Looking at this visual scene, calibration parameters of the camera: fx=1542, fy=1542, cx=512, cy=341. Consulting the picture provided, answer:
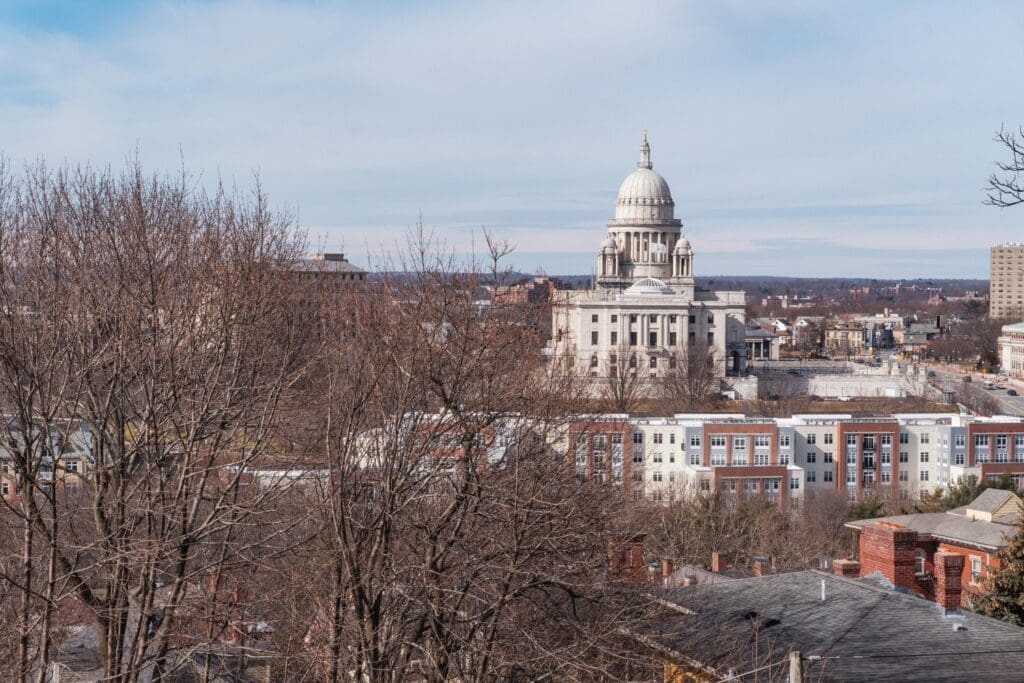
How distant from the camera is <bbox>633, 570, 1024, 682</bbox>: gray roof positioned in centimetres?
1453

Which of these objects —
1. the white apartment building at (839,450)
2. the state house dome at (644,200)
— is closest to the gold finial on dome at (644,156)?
the state house dome at (644,200)

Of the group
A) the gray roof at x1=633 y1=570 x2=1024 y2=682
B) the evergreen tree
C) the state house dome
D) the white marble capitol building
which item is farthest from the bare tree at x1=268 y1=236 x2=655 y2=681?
the state house dome

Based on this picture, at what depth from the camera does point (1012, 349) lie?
127 metres

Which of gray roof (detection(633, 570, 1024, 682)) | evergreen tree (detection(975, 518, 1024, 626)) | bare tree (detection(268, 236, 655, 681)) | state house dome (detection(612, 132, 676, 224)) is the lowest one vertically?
evergreen tree (detection(975, 518, 1024, 626))

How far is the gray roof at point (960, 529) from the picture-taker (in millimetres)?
33612

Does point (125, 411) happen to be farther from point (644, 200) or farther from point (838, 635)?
point (644, 200)

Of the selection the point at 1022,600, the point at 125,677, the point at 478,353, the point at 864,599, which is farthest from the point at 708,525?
the point at 125,677

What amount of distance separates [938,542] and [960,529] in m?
4.24

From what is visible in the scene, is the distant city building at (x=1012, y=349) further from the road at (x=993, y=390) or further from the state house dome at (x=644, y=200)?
the state house dome at (x=644, y=200)

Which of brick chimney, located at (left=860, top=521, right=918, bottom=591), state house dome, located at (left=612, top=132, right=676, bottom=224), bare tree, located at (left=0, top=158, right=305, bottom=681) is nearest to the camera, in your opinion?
bare tree, located at (left=0, top=158, right=305, bottom=681)

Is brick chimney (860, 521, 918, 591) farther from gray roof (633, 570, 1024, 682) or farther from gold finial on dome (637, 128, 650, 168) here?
gold finial on dome (637, 128, 650, 168)

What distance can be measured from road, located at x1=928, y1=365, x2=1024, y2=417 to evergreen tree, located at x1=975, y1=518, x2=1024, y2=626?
54.9 metres

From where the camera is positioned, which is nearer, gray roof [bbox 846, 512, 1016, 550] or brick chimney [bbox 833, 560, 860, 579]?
brick chimney [bbox 833, 560, 860, 579]

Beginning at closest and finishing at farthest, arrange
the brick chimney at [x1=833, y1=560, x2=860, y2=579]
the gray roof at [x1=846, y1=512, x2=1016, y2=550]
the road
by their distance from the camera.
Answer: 1. the brick chimney at [x1=833, y1=560, x2=860, y2=579]
2. the gray roof at [x1=846, y1=512, x2=1016, y2=550]
3. the road
